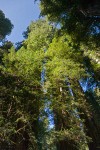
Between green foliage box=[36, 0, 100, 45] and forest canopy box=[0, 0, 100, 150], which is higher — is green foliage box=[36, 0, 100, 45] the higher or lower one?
the higher one

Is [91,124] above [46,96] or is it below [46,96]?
below

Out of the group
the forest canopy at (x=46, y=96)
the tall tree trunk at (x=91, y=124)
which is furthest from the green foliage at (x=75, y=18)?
the tall tree trunk at (x=91, y=124)

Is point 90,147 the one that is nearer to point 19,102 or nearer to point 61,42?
point 19,102

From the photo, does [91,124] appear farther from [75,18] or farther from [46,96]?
[75,18]

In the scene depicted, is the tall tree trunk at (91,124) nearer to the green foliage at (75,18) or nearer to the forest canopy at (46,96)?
the forest canopy at (46,96)

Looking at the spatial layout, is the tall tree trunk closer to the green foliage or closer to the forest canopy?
the forest canopy

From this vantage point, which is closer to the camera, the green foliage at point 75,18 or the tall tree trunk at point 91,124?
the green foliage at point 75,18

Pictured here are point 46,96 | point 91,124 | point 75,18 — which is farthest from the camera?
point 91,124

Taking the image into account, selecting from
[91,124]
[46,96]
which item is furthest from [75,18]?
[91,124]

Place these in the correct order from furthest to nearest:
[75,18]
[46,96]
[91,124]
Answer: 1. [91,124]
2. [46,96]
3. [75,18]

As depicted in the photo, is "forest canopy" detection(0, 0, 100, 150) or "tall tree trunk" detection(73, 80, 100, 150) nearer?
"forest canopy" detection(0, 0, 100, 150)

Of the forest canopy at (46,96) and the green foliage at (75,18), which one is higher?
the green foliage at (75,18)

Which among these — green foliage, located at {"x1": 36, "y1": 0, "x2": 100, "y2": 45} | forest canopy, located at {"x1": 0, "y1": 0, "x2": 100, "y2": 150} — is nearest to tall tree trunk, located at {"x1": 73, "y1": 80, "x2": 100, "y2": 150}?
forest canopy, located at {"x1": 0, "y1": 0, "x2": 100, "y2": 150}

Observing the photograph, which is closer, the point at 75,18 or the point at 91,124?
the point at 75,18
